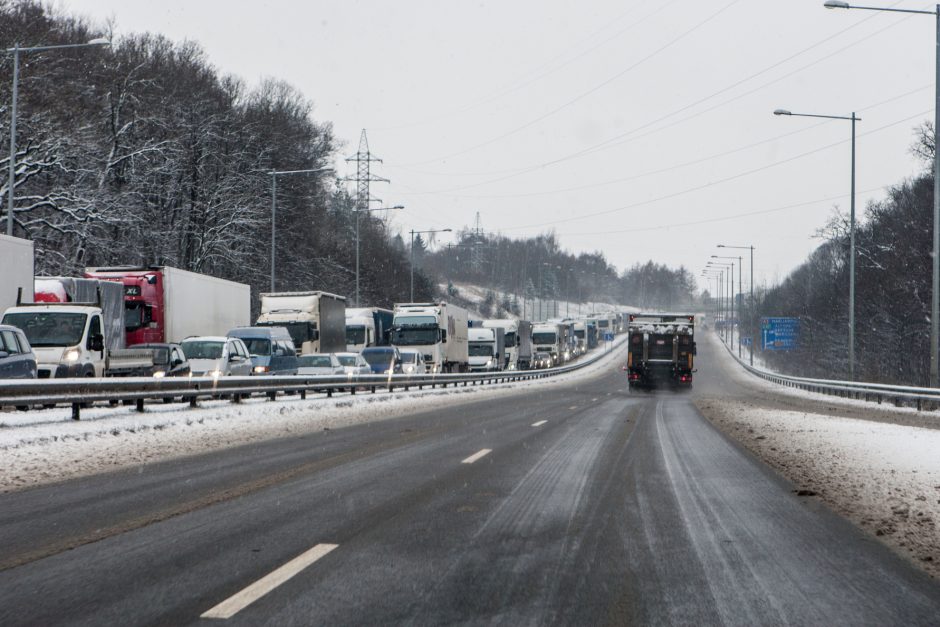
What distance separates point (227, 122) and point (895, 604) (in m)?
→ 52.3

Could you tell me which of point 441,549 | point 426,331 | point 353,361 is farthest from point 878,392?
point 441,549

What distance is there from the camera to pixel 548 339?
79.4 metres

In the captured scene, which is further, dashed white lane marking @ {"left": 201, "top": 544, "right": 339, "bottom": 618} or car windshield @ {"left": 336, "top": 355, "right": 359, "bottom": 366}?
car windshield @ {"left": 336, "top": 355, "right": 359, "bottom": 366}

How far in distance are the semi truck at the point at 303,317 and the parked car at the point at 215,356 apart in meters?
7.56

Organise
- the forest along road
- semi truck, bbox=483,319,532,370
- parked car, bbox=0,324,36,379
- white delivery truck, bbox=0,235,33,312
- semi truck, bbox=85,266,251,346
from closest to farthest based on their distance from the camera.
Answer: the forest along road < parked car, bbox=0,324,36,379 < white delivery truck, bbox=0,235,33,312 < semi truck, bbox=85,266,251,346 < semi truck, bbox=483,319,532,370

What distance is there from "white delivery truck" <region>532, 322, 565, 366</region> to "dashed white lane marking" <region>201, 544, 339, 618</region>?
72.1m

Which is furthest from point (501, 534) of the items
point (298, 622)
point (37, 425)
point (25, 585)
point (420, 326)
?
point (420, 326)

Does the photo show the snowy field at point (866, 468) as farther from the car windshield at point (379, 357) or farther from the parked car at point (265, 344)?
the car windshield at point (379, 357)

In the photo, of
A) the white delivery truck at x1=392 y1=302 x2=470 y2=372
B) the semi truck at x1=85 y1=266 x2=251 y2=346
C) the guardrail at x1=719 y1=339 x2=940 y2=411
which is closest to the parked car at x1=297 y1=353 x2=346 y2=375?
the semi truck at x1=85 y1=266 x2=251 y2=346

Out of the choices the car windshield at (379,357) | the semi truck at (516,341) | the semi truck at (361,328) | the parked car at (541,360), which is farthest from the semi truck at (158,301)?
the parked car at (541,360)

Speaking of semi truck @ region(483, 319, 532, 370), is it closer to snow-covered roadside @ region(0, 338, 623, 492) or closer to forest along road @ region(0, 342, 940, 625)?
snow-covered roadside @ region(0, 338, 623, 492)

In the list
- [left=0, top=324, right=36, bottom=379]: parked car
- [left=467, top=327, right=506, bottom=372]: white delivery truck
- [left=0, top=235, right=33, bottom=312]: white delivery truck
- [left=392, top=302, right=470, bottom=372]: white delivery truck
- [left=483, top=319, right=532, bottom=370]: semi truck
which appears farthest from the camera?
[left=483, top=319, right=532, bottom=370]: semi truck

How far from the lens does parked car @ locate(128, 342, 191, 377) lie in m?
24.7

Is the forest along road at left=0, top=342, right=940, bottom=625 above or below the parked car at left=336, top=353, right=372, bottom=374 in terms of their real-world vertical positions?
below
